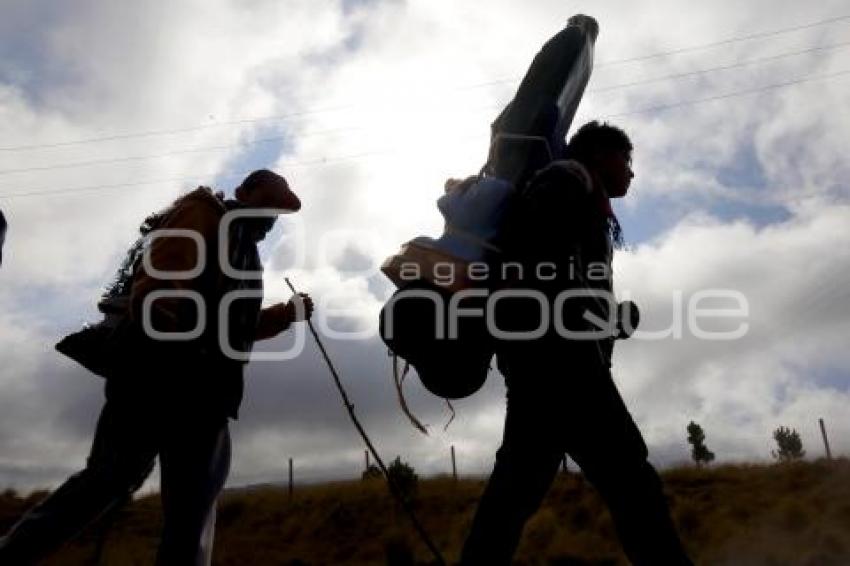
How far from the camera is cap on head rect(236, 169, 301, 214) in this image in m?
3.26

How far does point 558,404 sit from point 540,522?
13.2 m

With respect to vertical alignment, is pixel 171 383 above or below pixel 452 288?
below

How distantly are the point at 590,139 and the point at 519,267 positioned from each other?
2.76 feet

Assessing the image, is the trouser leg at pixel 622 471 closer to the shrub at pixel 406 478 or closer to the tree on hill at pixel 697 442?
the shrub at pixel 406 478

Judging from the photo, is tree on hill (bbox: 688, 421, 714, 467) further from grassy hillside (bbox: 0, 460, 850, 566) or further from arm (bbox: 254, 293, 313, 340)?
arm (bbox: 254, 293, 313, 340)

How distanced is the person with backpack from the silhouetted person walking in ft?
3.41

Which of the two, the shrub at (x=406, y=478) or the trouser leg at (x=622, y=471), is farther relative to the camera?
the shrub at (x=406, y=478)

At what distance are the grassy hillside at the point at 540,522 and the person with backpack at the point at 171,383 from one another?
27.4ft

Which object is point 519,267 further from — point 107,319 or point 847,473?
point 847,473

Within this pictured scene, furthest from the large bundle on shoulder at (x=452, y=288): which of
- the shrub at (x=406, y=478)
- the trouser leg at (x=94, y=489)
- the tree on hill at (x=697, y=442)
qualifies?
the tree on hill at (x=697, y=442)

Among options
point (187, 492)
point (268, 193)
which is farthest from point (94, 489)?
point (268, 193)

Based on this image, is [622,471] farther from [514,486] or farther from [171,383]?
[171,383]

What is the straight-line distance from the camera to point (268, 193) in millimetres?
3264

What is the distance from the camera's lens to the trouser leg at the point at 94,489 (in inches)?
96.7
